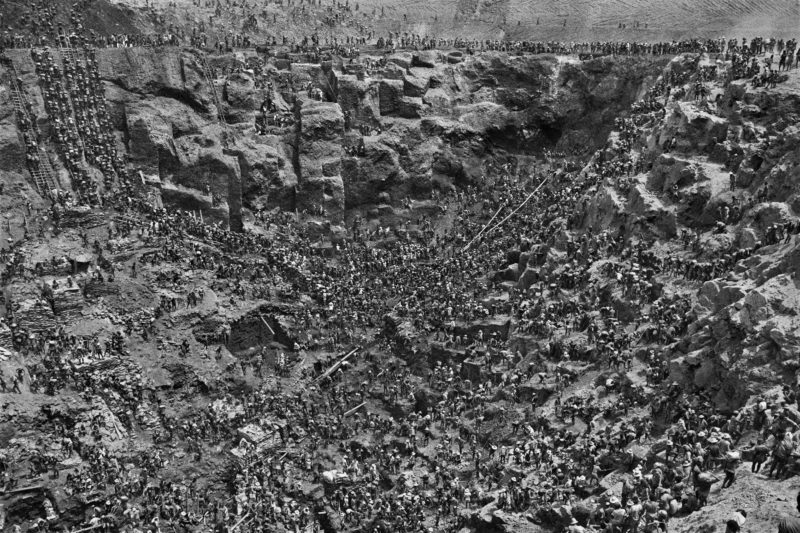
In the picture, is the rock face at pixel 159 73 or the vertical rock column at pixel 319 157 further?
the vertical rock column at pixel 319 157

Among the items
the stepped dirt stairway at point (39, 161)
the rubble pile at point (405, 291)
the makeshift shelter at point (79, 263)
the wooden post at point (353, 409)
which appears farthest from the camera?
the stepped dirt stairway at point (39, 161)

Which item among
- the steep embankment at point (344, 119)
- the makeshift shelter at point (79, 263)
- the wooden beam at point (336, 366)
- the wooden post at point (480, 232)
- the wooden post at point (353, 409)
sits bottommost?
the wooden post at point (353, 409)

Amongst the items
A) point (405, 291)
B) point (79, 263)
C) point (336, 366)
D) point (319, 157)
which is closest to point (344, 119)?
point (319, 157)

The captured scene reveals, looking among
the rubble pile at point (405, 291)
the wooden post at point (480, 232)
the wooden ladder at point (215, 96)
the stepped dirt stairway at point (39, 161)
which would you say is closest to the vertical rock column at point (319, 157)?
the rubble pile at point (405, 291)

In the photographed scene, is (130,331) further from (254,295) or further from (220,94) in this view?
(220,94)

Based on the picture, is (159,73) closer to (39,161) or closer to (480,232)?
(39,161)

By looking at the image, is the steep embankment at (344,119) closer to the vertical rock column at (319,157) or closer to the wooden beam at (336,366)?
the vertical rock column at (319,157)

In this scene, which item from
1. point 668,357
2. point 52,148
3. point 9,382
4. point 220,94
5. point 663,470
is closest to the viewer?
point 663,470

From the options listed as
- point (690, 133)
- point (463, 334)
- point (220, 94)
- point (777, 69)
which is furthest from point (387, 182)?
point (777, 69)
